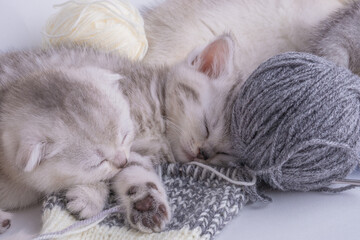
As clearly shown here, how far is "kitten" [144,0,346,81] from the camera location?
1.91m

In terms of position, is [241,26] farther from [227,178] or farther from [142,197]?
[142,197]

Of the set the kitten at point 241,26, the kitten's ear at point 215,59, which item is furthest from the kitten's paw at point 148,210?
the kitten at point 241,26

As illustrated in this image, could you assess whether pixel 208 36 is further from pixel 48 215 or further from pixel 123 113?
pixel 48 215

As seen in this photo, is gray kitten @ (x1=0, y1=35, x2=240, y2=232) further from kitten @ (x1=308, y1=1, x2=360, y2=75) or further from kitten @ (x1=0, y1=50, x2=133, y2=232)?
kitten @ (x1=308, y1=1, x2=360, y2=75)

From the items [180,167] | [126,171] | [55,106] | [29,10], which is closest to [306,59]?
[180,167]

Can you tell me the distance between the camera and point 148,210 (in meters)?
1.06

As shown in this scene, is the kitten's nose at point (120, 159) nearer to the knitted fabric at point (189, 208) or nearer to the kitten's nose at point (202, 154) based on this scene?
the knitted fabric at point (189, 208)

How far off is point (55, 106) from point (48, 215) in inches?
11.4

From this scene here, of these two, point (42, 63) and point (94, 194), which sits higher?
point (42, 63)

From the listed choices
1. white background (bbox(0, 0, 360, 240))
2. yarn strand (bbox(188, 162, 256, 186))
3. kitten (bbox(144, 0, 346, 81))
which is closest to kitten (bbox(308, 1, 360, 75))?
kitten (bbox(144, 0, 346, 81))

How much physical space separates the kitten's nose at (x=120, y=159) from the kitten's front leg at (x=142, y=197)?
1.2 inches

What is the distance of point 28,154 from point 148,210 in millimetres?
338

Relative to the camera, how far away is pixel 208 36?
6.43ft

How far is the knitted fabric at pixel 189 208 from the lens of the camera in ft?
3.30
